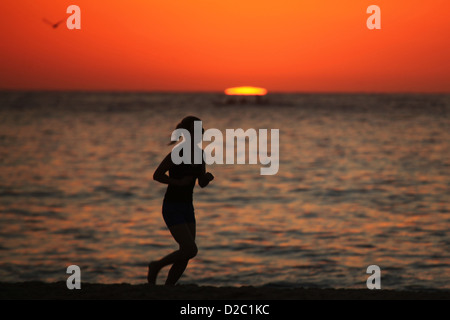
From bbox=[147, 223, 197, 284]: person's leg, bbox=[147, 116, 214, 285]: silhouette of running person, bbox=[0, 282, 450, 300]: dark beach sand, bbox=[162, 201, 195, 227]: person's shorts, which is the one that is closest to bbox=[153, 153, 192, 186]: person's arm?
bbox=[147, 116, 214, 285]: silhouette of running person

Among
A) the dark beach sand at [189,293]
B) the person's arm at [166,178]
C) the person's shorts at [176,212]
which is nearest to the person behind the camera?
the dark beach sand at [189,293]

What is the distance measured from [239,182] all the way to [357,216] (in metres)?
8.08

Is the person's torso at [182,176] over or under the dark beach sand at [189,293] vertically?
over

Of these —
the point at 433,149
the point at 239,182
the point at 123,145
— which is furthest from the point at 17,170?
the point at 433,149

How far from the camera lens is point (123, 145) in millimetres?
45375

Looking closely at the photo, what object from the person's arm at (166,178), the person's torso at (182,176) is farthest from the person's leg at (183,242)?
the person's arm at (166,178)

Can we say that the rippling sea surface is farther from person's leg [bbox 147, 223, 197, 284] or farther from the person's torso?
the person's torso

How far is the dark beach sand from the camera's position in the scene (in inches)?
259

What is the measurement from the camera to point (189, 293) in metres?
6.74

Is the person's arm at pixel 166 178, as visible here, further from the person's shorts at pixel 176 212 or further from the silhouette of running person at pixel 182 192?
the person's shorts at pixel 176 212

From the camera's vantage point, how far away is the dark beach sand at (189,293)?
6582 mm

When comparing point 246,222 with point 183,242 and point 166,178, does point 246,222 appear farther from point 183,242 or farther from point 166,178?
point 166,178

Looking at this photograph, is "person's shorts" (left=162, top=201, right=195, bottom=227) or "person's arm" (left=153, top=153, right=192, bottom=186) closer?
"person's arm" (left=153, top=153, right=192, bottom=186)
